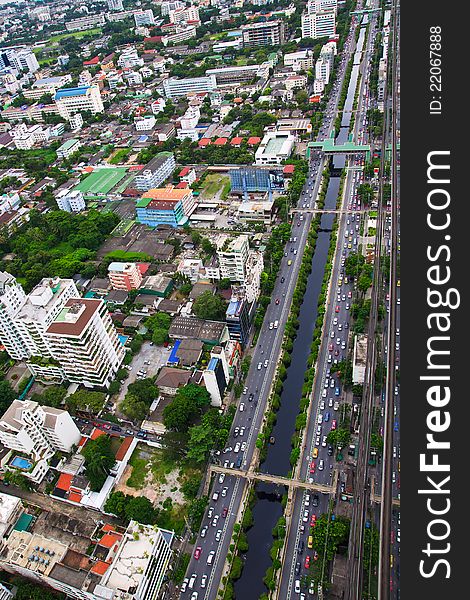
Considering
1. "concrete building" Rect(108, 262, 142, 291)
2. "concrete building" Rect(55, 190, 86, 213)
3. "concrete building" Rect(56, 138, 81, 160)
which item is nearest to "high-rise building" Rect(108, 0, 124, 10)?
"concrete building" Rect(56, 138, 81, 160)

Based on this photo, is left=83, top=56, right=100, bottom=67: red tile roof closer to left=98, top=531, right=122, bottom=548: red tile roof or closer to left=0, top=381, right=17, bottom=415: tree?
left=0, top=381, right=17, bottom=415: tree

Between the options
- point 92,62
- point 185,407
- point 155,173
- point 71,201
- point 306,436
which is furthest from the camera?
point 92,62

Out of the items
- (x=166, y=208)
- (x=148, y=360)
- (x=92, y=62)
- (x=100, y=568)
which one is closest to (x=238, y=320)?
(x=148, y=360)

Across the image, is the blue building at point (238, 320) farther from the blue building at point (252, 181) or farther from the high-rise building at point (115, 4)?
the high-rise building at point (115, 4)

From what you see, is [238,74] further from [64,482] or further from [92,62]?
[64,482]

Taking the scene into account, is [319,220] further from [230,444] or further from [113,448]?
[113,448]

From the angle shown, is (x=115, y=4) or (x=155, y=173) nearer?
(x=155, y=173)
